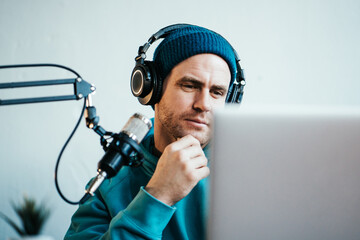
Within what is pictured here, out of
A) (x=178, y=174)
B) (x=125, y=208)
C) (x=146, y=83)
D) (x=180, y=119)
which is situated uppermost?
(x=146, y=83)

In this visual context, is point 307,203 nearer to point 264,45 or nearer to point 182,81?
point 182,81

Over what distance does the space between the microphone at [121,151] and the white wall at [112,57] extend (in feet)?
2.63

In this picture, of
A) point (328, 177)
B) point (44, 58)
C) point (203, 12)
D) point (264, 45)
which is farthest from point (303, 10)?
point (328, 177)

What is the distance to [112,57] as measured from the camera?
149cm

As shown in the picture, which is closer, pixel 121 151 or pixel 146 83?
pixel 121 151

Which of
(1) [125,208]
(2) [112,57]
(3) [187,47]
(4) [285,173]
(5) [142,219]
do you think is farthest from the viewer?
(2) [112,57]

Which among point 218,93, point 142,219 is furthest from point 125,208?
point 218,93

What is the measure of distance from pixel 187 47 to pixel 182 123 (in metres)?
0.28

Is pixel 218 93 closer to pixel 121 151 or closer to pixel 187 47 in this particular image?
pixel 187 47

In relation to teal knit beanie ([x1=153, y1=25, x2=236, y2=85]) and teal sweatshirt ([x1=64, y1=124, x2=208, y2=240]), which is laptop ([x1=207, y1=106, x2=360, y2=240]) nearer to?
teal sweatshirt ([x1=64, y1=124, x2=208, y2=240])

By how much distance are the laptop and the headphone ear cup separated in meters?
0.65

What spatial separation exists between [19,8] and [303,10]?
1.49 meters

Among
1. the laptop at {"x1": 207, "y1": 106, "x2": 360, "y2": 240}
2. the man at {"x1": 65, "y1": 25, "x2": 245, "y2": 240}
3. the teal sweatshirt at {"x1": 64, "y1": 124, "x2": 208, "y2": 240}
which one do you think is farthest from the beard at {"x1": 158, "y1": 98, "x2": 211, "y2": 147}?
the laptop at {"x1": 207, "y1": 106, "x2": 360, "y2": 240}

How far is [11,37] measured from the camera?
1.40 m
